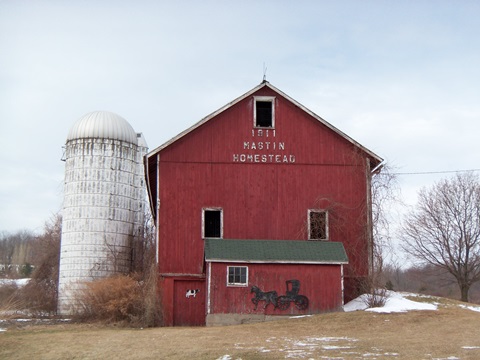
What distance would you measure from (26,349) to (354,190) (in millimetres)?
14550

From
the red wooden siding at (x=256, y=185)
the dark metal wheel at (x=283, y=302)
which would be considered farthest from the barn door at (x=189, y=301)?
the dark metal wheel at (x=283, y=302)

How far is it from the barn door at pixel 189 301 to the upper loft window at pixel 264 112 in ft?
23.5

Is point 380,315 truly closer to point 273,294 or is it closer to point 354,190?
point 273,294

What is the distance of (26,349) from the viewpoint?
63.8 feet

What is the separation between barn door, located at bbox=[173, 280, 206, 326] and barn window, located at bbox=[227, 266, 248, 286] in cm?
258

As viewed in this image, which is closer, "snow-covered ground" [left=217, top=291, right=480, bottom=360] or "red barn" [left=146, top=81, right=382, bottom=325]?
"snow-covered ground" [left=217, top=291, right=480, bottom=360]

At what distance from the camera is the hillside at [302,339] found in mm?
15242

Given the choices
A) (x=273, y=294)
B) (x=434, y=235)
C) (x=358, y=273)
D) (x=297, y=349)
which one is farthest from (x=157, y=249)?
(x=434, y=235)

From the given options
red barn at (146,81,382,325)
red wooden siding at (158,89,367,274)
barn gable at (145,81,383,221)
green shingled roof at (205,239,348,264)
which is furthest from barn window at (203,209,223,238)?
barn gable at (145,81,383,221)

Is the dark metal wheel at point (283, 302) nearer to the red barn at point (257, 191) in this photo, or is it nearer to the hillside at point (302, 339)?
the hillside at point (302, 339)

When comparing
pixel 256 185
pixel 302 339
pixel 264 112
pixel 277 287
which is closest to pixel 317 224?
pixel 256 185

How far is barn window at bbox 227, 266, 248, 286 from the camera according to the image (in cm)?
2450

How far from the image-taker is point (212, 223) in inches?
1093

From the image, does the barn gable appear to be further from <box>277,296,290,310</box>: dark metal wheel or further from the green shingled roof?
<box>277,296,290,310</box>: dark metal wheel
